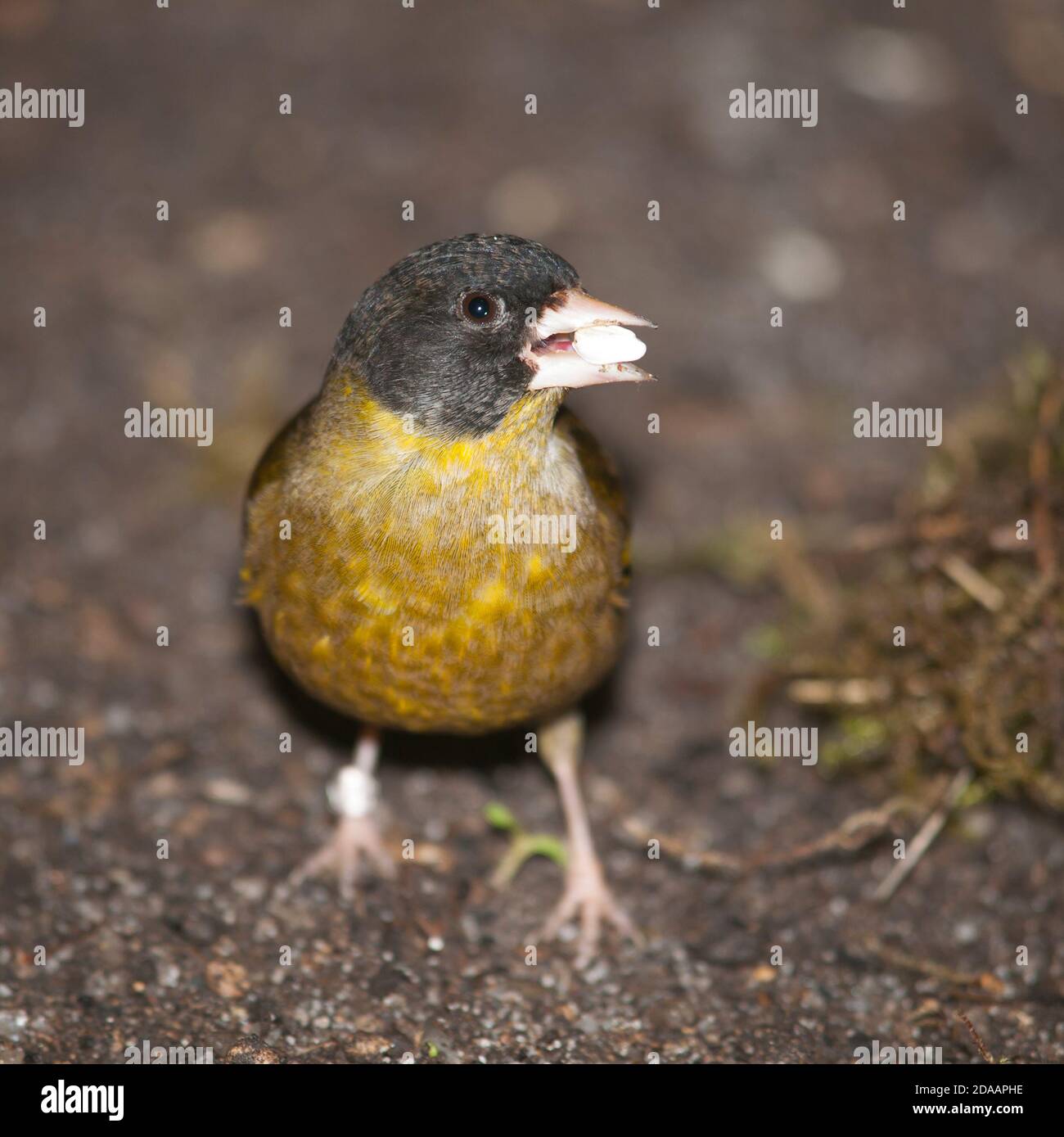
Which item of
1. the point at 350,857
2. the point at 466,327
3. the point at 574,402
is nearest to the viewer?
the point at 466,327

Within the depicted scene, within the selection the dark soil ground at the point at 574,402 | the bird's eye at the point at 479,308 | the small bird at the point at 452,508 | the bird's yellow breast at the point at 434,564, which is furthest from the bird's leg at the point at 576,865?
the bird's eye at the point at 479,308

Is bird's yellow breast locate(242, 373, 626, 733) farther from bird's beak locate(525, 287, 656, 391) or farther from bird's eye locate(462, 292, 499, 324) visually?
bird's eye locate(462, 292, 499, 324)

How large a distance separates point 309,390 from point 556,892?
3.07 metres

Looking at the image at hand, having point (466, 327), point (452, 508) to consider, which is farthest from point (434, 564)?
point (466, 327)

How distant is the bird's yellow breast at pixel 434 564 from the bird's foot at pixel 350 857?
79 cm

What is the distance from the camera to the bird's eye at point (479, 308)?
3.63 meters

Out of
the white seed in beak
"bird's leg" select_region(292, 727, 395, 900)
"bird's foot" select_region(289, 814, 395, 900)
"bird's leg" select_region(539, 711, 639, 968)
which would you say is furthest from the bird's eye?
"bird's foot" select_region(289, 814, 395, 900)

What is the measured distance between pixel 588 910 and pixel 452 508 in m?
1.68

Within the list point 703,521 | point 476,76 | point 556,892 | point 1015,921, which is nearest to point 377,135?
point 476,76

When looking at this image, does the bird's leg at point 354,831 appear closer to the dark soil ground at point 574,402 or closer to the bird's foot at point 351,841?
the bird's foot at point 351,841

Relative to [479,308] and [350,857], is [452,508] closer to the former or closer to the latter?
[479,308]

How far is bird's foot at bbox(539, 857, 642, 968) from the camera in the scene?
4547 mm

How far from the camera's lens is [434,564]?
3762mm

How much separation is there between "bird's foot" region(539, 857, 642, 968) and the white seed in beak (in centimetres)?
197
